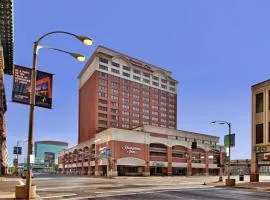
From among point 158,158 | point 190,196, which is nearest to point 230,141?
point 190,196

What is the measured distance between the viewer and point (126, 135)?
128m

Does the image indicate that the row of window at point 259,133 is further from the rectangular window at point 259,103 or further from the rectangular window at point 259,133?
the rectangular window at point 259,103

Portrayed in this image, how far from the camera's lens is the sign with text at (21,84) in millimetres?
20891

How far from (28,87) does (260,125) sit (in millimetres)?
45089

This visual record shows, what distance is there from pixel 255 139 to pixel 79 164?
130006 mm

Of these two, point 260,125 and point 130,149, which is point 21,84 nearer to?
point 260,125

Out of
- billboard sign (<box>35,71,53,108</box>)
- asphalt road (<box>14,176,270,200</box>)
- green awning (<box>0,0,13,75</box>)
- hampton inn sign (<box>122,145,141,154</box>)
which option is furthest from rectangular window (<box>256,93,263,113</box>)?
hampton inn sign (<box>122,145,141,154</box>)

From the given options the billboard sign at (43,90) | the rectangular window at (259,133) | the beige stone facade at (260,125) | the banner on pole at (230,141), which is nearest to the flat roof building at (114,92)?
the beige stone facade at (260,125)

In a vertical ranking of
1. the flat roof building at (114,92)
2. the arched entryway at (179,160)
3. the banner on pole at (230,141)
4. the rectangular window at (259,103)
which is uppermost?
the flat roof building at (114,92)

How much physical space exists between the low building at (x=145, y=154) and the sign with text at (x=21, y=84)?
87936mm

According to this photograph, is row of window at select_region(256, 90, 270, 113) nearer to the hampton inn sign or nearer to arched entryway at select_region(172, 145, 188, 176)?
the hampton inn sign

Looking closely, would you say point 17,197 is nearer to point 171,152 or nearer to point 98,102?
point 171,152

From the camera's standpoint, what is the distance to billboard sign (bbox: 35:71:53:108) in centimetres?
2245

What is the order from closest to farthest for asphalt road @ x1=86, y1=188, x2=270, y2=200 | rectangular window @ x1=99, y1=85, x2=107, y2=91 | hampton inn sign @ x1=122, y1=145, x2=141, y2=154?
asphalt road @ x1=86, y1=188, x2=270, y2=200 < hampton inn sign @ x1=122, y1=145, x2=141, y2=154 < rectangular window @ x1=99, y1=85, x2=107, y2=91
